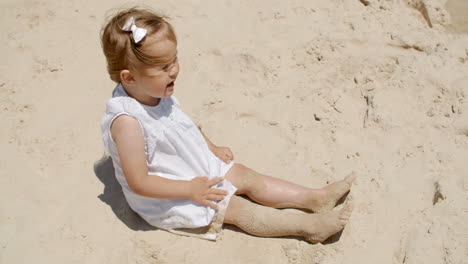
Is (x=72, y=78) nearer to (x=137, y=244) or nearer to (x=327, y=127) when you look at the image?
(x=137, y=244)

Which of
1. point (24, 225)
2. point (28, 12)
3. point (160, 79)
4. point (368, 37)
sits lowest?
point (24, 225)

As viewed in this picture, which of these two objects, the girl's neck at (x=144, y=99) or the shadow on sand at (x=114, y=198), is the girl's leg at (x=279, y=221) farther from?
the girl's neck at (x=144, y=99)

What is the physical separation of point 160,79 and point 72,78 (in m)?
1.24

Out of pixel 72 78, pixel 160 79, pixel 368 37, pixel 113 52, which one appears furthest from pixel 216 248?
pixel 368 37

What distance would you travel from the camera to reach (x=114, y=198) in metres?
2.47

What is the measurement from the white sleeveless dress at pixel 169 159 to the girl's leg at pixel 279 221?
0.07 metres

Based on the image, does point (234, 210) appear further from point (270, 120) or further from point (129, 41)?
point (129, 41)

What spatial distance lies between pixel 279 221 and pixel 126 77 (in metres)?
0.93

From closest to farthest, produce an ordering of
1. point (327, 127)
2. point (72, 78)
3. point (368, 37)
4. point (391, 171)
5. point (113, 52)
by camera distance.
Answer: point (113, 52) → point (391, 171) → point (327, 127) → point (72, 78) → point (368, 37)

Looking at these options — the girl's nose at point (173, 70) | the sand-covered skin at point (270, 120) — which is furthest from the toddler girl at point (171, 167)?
the sand-covered skin at point (270, 120)

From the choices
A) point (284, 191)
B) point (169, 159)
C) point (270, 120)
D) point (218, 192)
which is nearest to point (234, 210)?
point (218, 192)

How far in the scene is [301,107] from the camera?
9.54ft

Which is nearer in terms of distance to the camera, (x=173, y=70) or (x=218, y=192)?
(x=173, y=70)

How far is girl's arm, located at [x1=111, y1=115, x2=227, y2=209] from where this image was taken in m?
2.03
